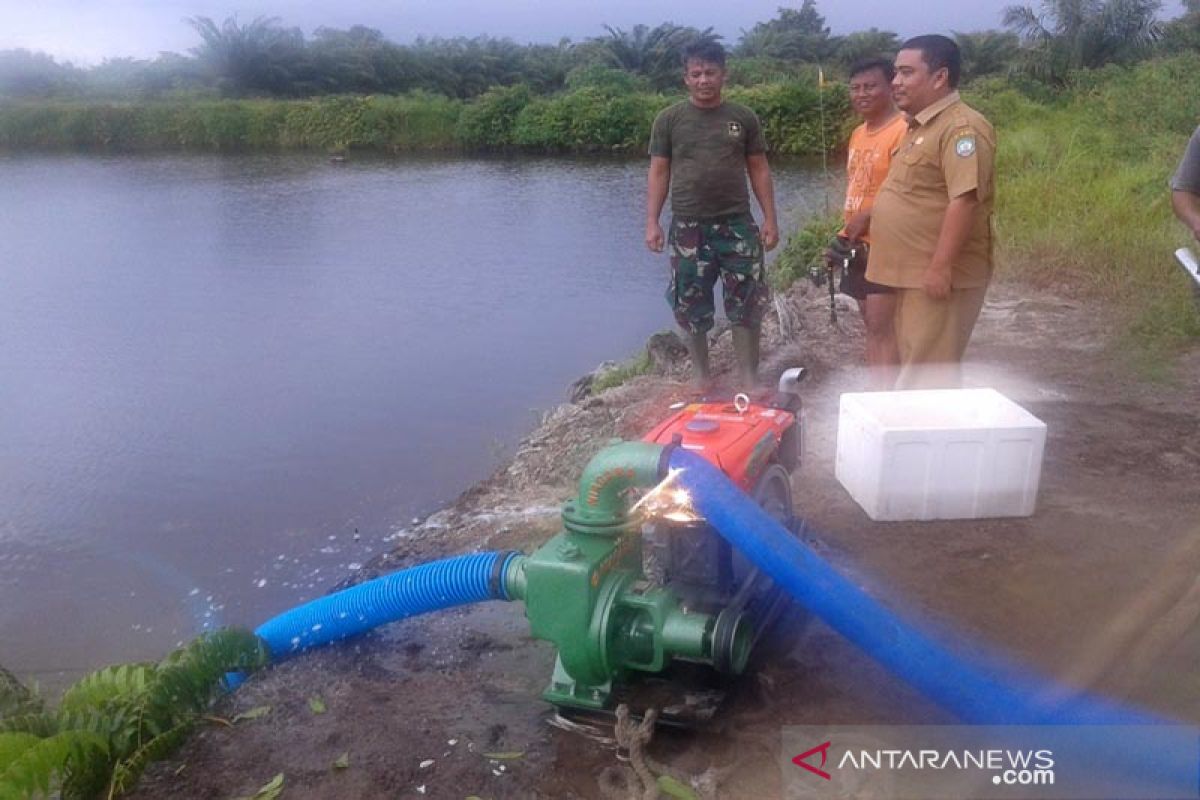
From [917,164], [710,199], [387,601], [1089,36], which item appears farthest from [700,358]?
[1089,36]

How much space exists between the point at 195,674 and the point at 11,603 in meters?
2.21

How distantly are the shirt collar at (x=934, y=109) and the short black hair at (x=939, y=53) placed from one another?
0.17 ft

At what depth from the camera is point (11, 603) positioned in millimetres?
4621

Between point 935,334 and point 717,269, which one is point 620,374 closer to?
point 717,269

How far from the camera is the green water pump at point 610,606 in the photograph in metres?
2.42

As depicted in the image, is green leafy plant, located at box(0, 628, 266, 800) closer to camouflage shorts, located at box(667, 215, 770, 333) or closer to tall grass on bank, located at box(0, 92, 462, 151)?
camouflage shorts, located at box(667, 215, 770, 333)

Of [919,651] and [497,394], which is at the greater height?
[919,651]

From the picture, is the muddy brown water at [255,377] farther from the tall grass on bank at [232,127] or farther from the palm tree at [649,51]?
the palm tree at [649,51]

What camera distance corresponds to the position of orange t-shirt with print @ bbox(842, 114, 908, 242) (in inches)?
179

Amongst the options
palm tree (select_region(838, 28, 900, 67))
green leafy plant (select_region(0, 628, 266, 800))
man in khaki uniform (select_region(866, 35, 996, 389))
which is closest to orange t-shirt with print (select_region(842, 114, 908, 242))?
man in khaki uniform (select_region(866, 35, 996, 389))

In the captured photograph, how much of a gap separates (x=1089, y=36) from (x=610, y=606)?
81.0ft

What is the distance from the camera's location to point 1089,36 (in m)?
22.9

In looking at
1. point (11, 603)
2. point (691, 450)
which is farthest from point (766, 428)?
point (11, 603)

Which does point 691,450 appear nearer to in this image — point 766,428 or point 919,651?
point 766,428
